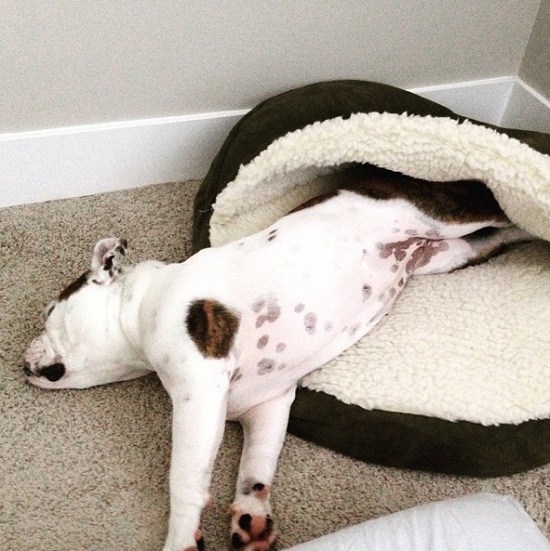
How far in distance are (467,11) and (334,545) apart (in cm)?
162

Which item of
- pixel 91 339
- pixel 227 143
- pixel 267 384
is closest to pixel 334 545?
pixel 267 384

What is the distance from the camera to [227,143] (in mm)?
1944

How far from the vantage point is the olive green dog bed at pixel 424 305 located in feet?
5.00

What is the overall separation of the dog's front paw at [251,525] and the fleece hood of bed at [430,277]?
0.96 feet

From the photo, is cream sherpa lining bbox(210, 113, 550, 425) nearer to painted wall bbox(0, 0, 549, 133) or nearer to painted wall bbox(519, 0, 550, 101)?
painted wall bbox(0, 0, 549, 133)

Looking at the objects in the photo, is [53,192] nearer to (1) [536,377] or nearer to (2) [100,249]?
(2) [100,249]

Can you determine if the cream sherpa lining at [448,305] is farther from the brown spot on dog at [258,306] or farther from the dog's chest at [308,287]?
the brown spot on dog at [258,306]

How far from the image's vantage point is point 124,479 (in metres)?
1.54

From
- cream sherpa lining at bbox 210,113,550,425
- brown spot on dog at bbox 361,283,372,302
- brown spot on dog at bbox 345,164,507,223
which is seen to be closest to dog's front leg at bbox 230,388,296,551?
cream sherpa lining at bbox 210,113,550,425

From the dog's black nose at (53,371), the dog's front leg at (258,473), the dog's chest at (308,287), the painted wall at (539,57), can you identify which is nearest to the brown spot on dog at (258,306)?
the dog's chest at (308,287)

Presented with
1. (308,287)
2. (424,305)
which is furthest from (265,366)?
(424,305)

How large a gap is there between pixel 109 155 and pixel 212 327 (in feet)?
2.74

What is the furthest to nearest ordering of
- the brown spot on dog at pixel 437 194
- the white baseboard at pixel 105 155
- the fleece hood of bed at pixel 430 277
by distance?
1. the white baseboard at pixel 105 155
2. the brown spot on dog at pixel 437 194
3. the fleece hood of bed at pixel 430 277

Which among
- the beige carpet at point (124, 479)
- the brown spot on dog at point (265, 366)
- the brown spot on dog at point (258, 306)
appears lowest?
the beige carpet at point (124, 479)
